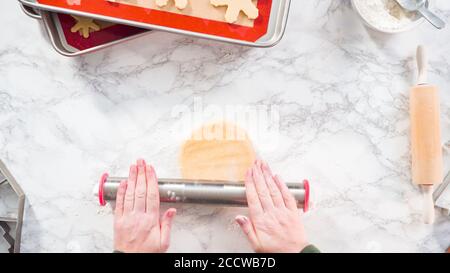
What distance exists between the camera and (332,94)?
33.2 inches

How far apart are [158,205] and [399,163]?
47 centimetres

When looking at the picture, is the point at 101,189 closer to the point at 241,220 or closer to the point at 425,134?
the point at 241,220

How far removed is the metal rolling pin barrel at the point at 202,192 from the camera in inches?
31.1

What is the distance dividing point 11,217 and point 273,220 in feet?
1.68

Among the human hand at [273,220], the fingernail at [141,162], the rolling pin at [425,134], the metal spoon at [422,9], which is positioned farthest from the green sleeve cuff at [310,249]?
the metal spoon at [422,9]

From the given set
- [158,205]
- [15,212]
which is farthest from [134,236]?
[15,212]

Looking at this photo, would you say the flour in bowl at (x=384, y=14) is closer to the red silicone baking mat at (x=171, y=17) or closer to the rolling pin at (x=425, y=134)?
the rolling pin at (x=425, y=134)

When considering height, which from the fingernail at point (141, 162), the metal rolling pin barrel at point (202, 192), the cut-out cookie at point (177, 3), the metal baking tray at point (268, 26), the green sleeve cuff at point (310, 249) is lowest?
the green sleeve cuff at point (310, 249)

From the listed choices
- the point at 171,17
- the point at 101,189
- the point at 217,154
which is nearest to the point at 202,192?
the point at 217,154

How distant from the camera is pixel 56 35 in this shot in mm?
781

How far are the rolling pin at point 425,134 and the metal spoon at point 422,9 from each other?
54 millimetres
